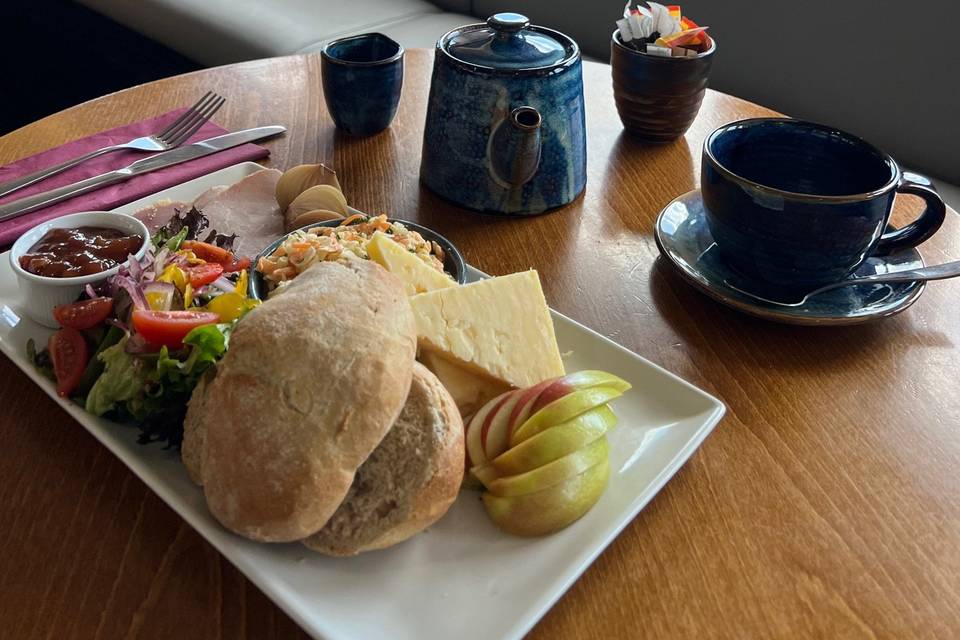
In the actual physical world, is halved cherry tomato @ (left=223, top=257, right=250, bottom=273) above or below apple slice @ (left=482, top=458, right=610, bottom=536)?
below

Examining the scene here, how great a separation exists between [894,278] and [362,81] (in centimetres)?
115

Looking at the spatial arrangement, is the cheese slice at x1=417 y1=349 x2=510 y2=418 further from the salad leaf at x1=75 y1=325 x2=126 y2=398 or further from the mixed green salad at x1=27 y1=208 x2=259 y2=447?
the salad leaf at x1=75 y1=325 x2=126 y2=398

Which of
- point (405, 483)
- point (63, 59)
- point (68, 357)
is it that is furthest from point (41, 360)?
point (63, 59)

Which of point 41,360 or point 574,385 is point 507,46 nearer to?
point 574,385

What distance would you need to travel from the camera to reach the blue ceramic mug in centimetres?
115

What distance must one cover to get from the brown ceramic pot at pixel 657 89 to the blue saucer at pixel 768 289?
43 centimetres

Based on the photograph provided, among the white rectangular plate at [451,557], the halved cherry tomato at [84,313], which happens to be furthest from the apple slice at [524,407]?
the halved cherry tomato at [84,313]

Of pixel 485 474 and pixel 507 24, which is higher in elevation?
pixel 507 24

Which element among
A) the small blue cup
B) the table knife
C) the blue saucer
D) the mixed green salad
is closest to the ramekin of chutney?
the mixed green salad

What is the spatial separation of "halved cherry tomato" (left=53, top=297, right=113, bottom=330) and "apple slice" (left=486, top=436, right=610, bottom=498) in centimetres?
62

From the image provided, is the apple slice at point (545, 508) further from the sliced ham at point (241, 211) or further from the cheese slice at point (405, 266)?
the sliced ham at point (241, 211)

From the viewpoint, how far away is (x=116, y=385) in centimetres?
98

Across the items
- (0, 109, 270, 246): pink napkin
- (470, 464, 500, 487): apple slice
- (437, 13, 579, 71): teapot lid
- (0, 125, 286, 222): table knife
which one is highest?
(437, 13, 579, 71): teapot lid

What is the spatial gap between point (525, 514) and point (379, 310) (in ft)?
0.96
